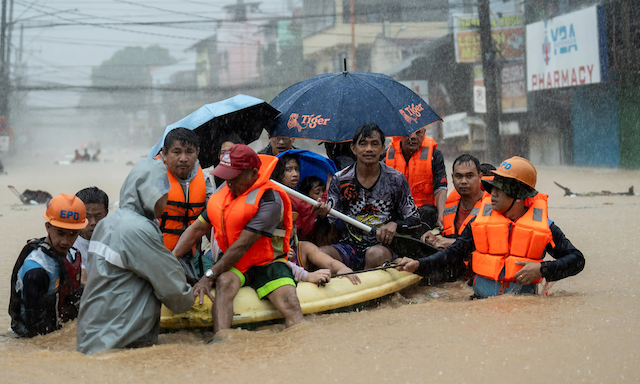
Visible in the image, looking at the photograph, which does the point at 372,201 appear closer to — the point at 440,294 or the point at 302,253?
the point at 302,253

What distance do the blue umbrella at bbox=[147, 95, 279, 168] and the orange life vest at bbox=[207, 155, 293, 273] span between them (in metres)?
1.42

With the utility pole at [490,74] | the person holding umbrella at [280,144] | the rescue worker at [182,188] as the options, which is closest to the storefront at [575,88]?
the utility pole at [490,74]

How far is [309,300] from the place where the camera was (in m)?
4.53

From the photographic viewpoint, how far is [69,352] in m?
3.73

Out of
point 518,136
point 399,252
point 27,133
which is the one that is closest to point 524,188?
point 399,252

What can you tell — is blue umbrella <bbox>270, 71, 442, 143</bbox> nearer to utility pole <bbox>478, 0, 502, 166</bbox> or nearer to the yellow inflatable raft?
the yellow inflatable raft

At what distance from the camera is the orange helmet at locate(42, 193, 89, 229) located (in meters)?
3.99

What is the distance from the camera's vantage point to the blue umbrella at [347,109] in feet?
19.0

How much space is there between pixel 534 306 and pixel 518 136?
71.1 ft

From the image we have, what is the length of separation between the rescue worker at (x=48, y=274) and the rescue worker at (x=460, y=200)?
9.70ft

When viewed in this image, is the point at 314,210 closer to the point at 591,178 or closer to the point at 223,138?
the point at 223,138

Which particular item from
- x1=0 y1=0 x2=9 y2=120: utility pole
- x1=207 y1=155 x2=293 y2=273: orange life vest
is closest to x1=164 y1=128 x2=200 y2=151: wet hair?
x1=207 y1=155 x2=293 y2=273: orange life vest

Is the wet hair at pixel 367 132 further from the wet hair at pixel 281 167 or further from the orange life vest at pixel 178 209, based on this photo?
the orange life vest at pixel 178 209

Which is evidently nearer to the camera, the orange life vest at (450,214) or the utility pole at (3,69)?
the orange life vest at (450,214)
